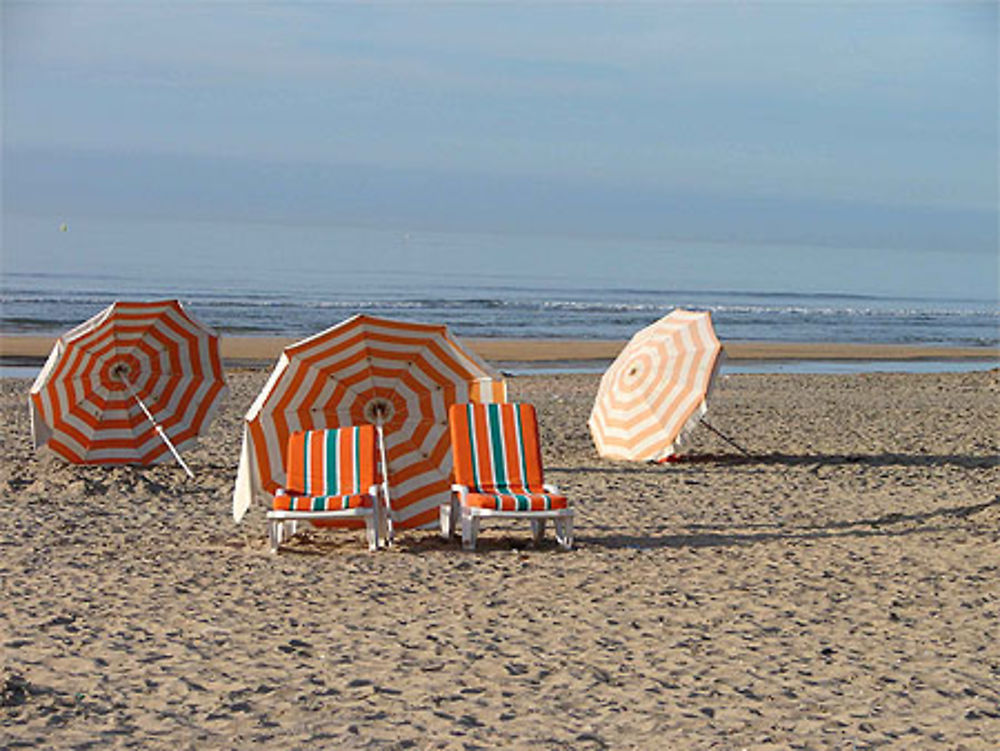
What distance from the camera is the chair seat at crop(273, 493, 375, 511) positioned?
8.02 m

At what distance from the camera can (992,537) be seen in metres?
8.74

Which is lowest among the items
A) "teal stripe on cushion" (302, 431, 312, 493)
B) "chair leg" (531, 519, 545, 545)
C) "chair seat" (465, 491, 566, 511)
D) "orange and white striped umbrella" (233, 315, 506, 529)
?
"chair leg" (531, 519, 545, 545)

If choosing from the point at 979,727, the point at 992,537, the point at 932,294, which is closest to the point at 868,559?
the point at 992,537

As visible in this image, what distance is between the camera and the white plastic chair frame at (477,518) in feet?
26.8

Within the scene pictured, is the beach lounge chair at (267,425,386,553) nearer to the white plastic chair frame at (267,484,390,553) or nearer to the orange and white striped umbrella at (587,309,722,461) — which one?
the white plastic chair frame at (267,484,390,553)

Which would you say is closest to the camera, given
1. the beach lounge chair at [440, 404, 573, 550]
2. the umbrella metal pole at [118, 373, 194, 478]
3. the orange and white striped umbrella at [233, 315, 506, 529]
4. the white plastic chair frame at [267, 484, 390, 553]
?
the white plastic chair frame at [267, 484, 390, 553]

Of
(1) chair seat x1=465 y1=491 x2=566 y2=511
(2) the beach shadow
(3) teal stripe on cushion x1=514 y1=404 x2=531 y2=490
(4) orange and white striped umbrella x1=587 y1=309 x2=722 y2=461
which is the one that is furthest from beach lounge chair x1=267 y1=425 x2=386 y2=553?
(4) orange and white striped umbrella x1=587 y1=309 x2=722 y2=461

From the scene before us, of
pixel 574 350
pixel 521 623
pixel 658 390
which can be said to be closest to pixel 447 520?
pixel 521 623

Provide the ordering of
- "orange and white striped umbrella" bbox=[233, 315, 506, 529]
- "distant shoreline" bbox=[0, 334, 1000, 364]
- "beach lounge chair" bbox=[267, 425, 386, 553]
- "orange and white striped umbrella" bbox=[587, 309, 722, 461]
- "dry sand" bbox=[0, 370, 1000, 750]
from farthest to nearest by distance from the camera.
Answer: "distant shoreline" bbox=[0, 334, 1000, 364]
"orange and white striped umbrella" bbox=[587, 309, 722, 461]
"orange and white striped umbrella" bbox=[233, 315, 506, 529]
"beach lounge chair" bbox=[267, 425, 386, 553]
"dry sand" bbox=[0, 370, 1000, 750]

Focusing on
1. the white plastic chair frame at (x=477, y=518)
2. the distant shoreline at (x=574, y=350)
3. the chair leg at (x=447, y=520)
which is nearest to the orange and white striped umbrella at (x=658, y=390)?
the white plastic chair frame at (x=477, y=518)

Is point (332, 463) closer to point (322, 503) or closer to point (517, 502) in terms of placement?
point (322, 503)

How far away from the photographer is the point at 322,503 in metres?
8.07

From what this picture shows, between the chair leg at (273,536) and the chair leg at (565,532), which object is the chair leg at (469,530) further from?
the chair leg at (273,536)

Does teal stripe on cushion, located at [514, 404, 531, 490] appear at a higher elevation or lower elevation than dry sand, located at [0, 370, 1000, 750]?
higher
